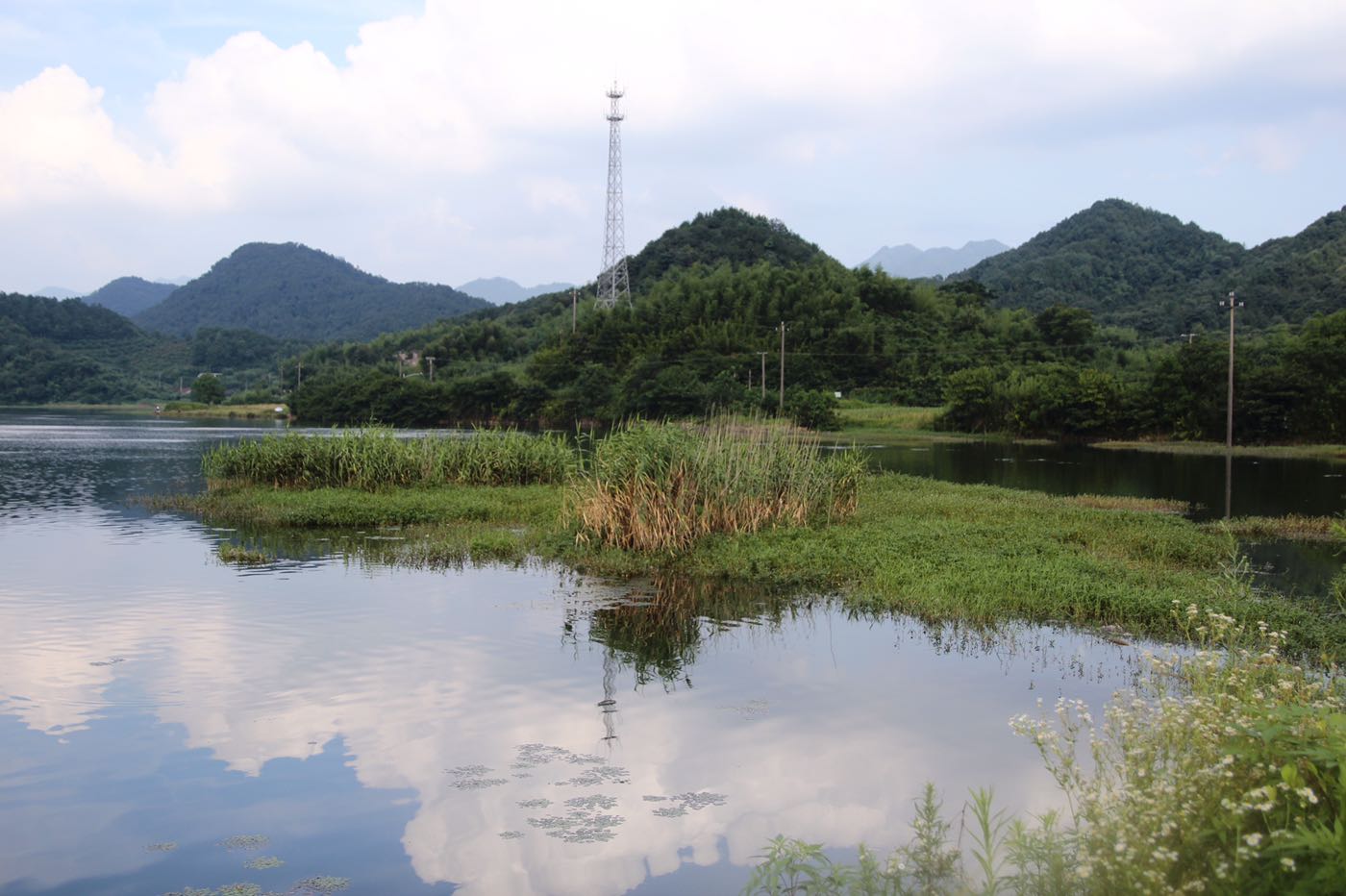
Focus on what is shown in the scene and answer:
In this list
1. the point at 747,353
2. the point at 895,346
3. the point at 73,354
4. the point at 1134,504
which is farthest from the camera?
the point at 73,354

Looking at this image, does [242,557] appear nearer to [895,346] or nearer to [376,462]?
[376,462]

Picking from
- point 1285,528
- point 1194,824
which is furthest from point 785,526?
point 1194,824

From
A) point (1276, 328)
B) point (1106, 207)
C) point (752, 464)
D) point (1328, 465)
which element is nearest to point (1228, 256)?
point (1106, 207)

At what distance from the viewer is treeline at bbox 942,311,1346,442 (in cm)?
4553

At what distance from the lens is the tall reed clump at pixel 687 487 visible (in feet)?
51.3

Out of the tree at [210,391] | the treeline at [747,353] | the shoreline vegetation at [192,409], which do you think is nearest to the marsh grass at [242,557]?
the treeline at [747,353]

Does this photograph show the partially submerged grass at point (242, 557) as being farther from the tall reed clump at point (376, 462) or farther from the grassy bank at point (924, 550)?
the tall reed clump at point (376, 462)

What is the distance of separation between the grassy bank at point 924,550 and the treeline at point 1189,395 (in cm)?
2934

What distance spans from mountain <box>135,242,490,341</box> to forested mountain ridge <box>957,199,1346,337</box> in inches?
3881

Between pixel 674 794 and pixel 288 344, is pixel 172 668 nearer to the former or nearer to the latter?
pixel 674 794

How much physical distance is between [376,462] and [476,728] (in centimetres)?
1580

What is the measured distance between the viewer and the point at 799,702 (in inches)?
356

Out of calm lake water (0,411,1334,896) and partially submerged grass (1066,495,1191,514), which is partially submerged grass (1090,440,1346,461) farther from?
Result: calm lake water (0,411,1334,896)

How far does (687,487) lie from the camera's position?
1589 cm
